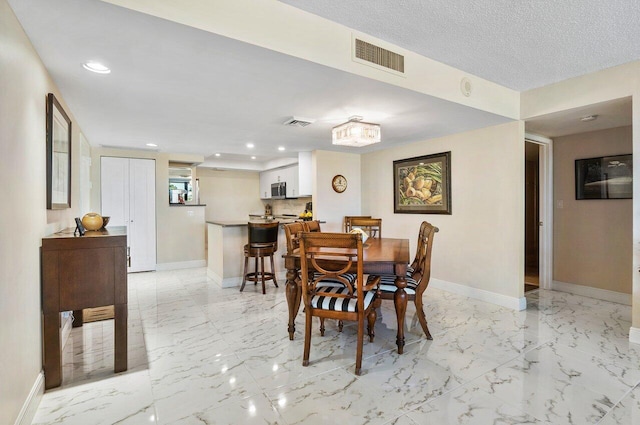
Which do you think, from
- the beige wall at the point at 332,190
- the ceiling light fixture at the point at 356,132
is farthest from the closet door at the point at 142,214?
the ceiling light fixture at the point at 356,132

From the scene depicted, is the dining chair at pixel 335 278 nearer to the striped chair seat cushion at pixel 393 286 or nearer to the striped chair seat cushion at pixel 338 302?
the striped chair seat cushion at pixel 338 302

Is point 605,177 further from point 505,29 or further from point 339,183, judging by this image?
point 339,183

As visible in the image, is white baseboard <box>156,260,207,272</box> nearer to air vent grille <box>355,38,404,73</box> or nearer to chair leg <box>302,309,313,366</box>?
chair leg <box>302,309,313,366</box>

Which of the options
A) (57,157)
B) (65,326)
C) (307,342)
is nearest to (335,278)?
(307,342)

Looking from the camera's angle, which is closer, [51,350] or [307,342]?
[51,350]

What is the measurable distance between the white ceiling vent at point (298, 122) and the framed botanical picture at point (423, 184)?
1880mm

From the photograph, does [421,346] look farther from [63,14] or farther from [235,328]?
[63,14]

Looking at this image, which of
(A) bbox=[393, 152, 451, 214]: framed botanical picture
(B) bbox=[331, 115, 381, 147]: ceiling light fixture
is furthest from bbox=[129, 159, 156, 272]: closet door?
(A) bbox=[393, 152, 451, 214]: framed botanical picture

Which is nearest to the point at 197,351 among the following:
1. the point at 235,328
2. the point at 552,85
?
the point at 235,328

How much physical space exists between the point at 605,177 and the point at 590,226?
623 mm

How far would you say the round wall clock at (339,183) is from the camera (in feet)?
17.1

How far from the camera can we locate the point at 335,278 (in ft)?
7.40

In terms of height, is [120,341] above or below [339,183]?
below

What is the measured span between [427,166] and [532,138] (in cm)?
132
